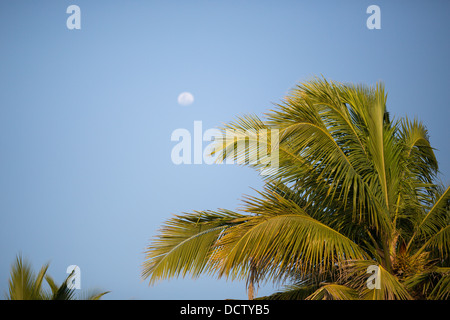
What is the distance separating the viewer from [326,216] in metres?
8.02

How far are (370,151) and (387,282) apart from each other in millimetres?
2551

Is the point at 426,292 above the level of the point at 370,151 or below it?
below

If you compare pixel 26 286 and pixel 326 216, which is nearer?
pixel 26 286

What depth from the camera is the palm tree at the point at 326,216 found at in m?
7.09

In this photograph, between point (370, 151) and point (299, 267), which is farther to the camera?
point (370, 151)

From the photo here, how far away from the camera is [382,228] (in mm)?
7648

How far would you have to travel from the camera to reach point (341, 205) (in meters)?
7.95

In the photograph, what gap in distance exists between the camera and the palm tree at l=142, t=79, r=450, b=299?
7.09 metres
